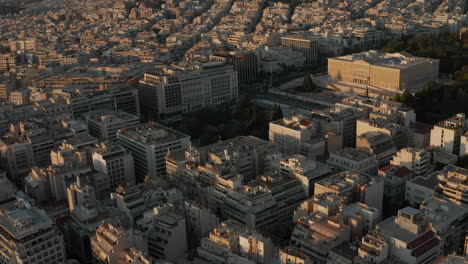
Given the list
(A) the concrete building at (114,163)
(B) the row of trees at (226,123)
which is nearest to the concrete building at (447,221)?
(A) the concrete building at (114,163)

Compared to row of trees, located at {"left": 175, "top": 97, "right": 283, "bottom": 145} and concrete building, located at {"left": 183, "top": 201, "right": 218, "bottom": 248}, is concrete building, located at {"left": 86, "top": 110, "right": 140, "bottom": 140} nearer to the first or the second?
row of trees, located at {"left": 175, "top": 97, "right": 283, "bottom": 145}

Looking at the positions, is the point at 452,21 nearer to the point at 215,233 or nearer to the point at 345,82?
the point at 345,82

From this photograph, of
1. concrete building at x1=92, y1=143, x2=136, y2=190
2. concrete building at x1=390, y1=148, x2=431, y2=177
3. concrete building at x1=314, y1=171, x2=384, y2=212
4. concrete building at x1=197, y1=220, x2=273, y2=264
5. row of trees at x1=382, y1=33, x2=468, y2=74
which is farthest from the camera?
row of trees at x1=382, y1=33, x2=468, y2=74

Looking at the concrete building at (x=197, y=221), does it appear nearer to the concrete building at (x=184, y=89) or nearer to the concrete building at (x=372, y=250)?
the concrete building at (x=372, y=250)

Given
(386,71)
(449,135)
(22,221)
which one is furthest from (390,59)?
(22,221)

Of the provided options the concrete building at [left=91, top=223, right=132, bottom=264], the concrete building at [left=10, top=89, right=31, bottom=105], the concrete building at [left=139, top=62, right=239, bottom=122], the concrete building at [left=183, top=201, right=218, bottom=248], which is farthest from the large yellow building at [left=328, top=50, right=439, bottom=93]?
the concrete building at [left=91, top=223, right=132, bottom=264]

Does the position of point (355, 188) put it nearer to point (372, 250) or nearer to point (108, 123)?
point (372, 250)

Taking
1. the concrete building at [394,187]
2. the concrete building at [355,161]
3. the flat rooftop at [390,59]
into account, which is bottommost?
the concrete building at [394,187]
